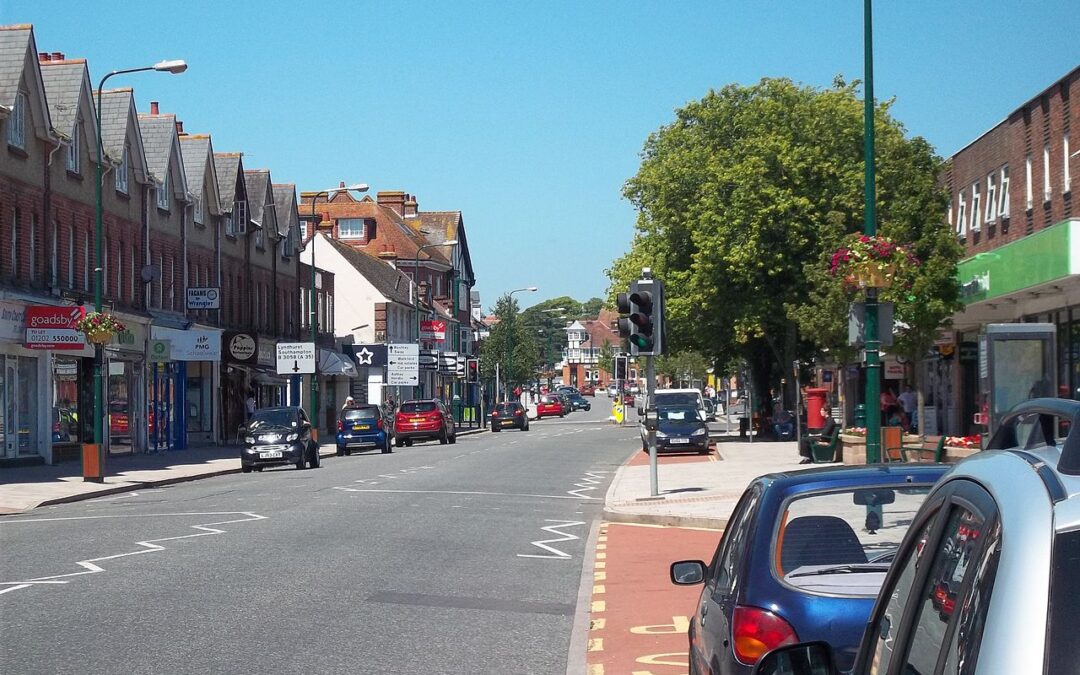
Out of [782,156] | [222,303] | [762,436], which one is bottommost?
[762,436]

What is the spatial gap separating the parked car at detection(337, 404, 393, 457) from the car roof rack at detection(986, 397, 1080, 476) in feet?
142

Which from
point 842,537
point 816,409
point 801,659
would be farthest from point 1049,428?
point 816,409

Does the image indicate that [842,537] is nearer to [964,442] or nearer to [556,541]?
[556,541]

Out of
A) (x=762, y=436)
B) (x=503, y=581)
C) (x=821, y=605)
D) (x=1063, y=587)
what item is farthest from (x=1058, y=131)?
(x=1063, y=587)

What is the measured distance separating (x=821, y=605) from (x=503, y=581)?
7989mm

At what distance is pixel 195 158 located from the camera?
50.2 metres

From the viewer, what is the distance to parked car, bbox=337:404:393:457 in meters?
45.9

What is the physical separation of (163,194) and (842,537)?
41903mm

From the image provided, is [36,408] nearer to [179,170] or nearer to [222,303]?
[179,170]

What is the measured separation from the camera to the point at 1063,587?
207cm

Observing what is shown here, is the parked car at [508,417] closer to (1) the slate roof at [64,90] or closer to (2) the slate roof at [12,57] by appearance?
(1) the slate roof at [64,90]

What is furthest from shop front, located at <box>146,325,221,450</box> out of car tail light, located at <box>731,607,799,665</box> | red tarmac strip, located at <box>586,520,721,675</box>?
car tail light, located at <box>731,607,799,665</box>

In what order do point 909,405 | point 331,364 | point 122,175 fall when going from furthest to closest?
point 331,364 → point 909,405 → point 122,175

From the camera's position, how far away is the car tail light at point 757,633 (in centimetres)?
554
